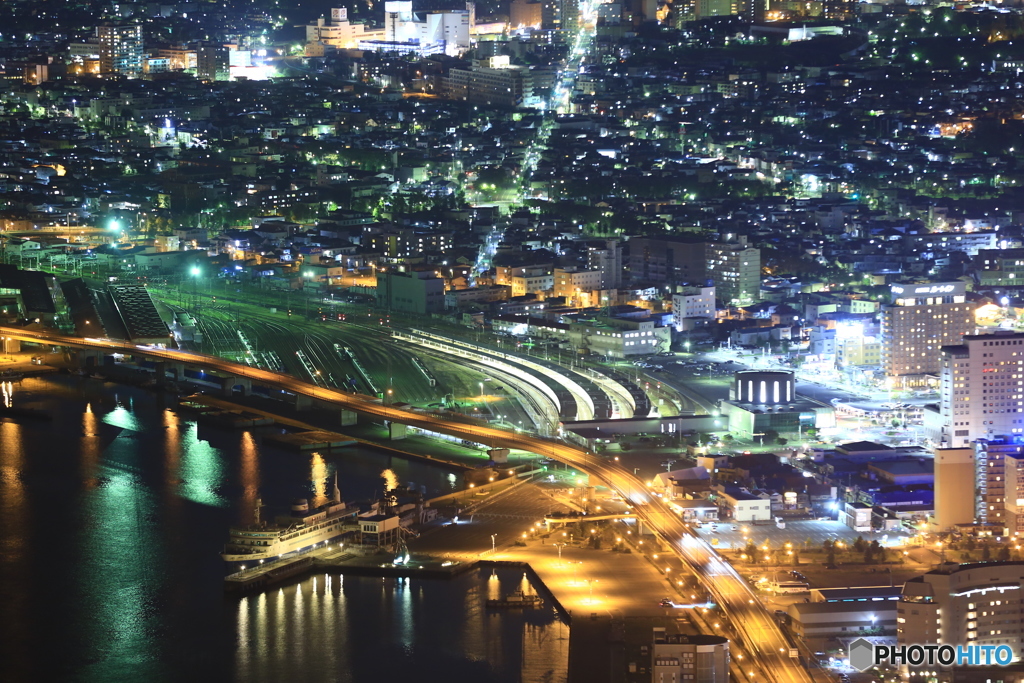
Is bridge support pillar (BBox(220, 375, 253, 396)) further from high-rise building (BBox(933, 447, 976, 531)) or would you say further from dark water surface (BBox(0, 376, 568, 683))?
high-rise building (BBox(933, 447, 976, 531))

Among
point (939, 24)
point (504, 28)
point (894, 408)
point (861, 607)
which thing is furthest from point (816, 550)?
point (504, 28)

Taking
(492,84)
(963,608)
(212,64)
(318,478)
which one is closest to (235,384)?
(318,478)

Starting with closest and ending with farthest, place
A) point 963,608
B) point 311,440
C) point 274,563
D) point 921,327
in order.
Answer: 1. point 963,608
2. point 274,563
3. point 311,440
4. point 921,327

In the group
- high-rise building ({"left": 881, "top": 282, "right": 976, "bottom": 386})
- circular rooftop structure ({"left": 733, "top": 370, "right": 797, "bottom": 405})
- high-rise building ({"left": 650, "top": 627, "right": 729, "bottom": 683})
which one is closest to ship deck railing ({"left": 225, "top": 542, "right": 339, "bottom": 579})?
high-rise building ({"left": 650, "top": 627, "right": 729, "bottom": 683})

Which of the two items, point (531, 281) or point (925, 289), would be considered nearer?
point (925, 289)

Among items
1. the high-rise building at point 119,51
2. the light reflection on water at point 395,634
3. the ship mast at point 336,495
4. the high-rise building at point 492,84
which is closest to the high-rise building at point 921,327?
the ship mast at point 336,495

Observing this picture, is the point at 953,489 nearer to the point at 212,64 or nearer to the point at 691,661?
the point at 691,661

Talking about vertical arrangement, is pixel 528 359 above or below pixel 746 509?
above
